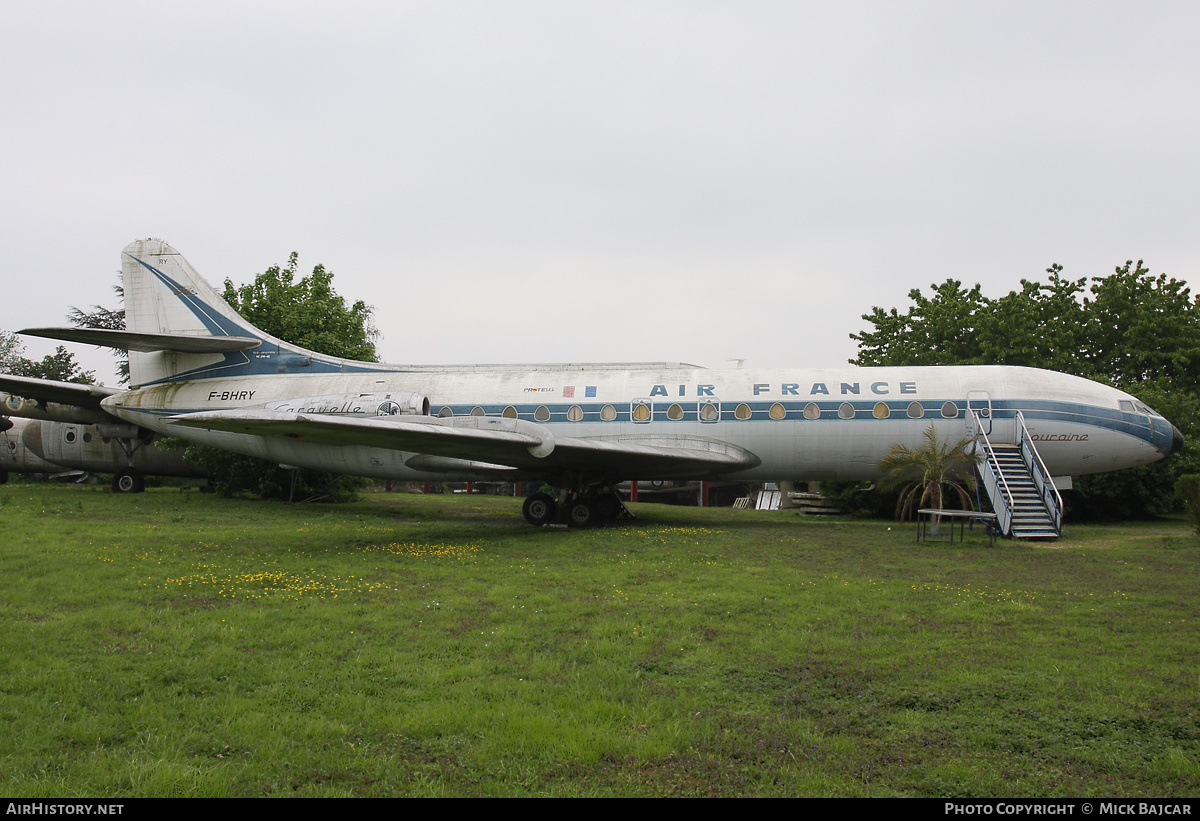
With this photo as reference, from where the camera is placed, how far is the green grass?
4285 millimetres

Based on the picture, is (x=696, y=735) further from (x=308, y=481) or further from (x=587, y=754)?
(x=308, y=481)

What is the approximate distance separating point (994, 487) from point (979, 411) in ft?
7.29

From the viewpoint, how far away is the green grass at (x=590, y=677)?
429cm

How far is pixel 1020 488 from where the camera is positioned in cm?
1658

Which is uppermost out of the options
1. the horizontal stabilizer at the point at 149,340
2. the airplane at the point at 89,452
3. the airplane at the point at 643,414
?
the horizontal stabilizer at the point at 149,340

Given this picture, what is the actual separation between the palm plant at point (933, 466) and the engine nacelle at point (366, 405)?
435 inches

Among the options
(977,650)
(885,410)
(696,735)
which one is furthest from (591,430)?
(696,735)

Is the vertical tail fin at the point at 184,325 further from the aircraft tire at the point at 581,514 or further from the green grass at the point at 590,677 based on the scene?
the green grass at the point at 590,677

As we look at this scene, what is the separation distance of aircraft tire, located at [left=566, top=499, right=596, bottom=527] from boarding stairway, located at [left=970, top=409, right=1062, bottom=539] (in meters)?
8.72

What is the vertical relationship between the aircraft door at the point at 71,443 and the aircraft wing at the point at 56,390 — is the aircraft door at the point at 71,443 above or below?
below

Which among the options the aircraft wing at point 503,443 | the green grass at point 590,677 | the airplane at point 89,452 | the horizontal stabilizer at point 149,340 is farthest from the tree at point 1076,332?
the airplane at point 89,452

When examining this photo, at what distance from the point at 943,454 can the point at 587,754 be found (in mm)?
13807

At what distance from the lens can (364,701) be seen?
5363 millimetres

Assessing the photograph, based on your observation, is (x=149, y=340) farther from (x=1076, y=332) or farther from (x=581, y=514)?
(x=1076, y=332)
